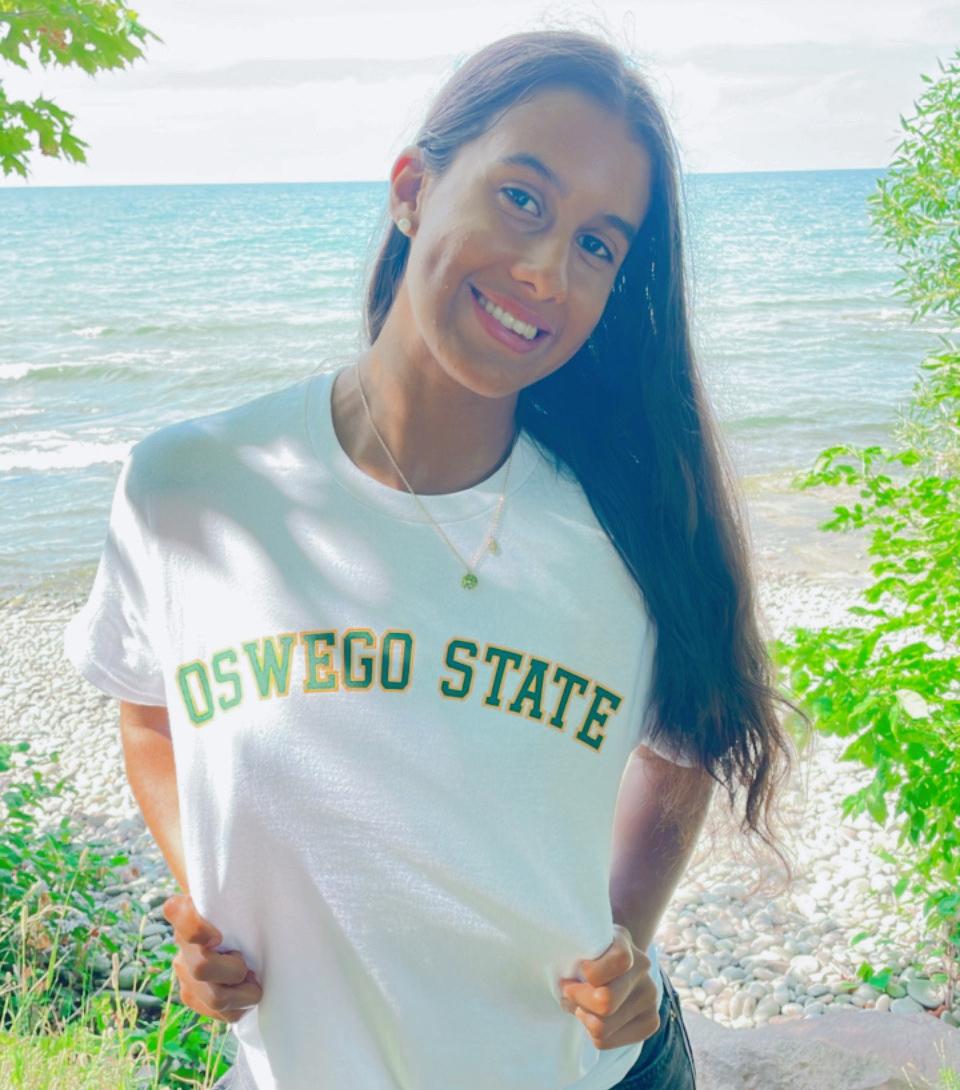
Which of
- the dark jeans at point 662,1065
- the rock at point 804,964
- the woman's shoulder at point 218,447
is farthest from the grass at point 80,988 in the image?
the rock at point 804,964

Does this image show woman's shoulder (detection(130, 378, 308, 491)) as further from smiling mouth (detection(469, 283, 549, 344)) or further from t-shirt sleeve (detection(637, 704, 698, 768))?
t-shirt sleeve (detection(637, 704, 698, 768))

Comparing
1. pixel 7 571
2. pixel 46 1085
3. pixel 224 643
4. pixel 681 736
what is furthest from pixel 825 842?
pixel 7 571

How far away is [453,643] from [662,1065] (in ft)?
1.95

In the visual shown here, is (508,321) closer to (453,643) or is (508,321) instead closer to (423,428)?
(423,428)

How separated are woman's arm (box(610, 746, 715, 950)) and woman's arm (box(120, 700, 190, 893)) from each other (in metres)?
0.55

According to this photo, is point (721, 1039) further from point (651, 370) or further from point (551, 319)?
point (551, 319)

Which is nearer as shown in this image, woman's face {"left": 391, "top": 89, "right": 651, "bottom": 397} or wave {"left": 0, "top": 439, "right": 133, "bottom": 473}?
woman's face {"left": 391, "top": 89, "right": 651, "bottom": 397}

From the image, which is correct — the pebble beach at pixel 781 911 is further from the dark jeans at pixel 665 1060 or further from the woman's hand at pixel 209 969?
the woman's hand at pixel 209 969

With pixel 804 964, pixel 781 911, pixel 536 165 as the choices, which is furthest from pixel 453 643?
pixel 781 911

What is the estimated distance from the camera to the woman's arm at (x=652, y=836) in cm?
149

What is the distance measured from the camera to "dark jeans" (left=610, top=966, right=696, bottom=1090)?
1389 mm

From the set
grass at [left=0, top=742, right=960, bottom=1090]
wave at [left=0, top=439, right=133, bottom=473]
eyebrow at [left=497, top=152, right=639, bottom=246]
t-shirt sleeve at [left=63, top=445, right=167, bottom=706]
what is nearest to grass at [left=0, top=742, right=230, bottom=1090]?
grass at [left=0, top=742, right=960, bottom=1090]

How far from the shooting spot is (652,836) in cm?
152

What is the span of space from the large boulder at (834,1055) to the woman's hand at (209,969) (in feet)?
6.55
